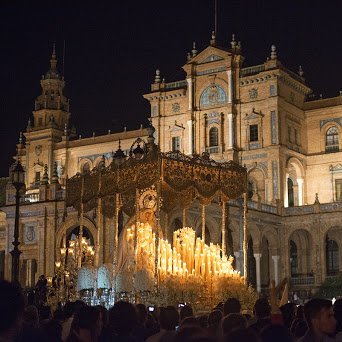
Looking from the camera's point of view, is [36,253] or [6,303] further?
[36,253]

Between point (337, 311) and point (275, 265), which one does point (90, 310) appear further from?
point (275, 265)

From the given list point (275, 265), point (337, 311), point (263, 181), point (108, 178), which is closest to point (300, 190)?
point (263, 181)

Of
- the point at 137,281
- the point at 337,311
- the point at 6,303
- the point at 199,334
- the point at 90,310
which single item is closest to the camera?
the point at 199,334

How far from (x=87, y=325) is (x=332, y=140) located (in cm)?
4458

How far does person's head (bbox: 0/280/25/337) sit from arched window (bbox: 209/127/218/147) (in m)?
44.1

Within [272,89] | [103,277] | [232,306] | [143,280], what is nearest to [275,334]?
[232,306]

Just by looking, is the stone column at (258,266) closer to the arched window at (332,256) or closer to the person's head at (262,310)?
the arched window at (332,256)

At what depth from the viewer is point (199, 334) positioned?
360 centimetres

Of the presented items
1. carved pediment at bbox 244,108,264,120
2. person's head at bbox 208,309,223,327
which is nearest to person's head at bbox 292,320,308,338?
person's head at bbox 208,309,223,327

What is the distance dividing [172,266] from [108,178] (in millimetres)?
3570

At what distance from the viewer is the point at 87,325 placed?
6180mm

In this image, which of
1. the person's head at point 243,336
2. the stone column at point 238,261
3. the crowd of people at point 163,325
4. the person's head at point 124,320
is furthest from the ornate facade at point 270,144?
the person's head at point 243,336

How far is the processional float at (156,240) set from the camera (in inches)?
794

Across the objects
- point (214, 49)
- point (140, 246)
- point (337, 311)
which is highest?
point (214, 49)
